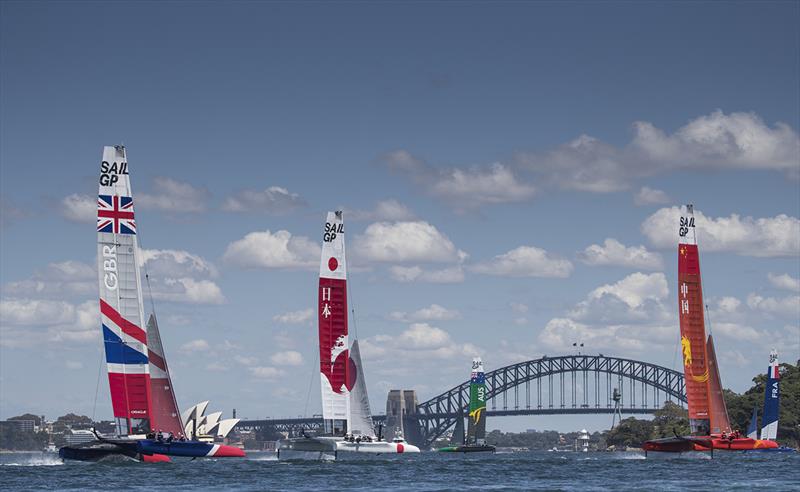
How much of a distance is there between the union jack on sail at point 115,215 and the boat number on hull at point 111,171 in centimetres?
58

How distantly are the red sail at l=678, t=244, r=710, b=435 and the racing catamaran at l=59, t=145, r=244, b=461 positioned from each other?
29.1 meters

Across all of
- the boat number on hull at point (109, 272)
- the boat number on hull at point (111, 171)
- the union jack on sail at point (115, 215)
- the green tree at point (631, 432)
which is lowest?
the green tree at point (631, 432)

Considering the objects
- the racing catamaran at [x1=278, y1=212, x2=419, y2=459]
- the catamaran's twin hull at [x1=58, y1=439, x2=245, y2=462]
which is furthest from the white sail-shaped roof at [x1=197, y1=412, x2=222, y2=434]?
the catamaran's twin hull at [x1=58, y1=439, x2=245, y2=462]

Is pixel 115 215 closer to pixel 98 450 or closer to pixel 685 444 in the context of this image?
pixel 98 450

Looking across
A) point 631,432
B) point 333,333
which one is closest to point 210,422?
point 333,333

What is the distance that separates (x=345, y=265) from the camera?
70.4m

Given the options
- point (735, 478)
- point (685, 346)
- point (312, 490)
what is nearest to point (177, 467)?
point (312, 490)

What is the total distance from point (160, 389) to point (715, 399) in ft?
99.4

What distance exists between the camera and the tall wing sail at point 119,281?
178 feet

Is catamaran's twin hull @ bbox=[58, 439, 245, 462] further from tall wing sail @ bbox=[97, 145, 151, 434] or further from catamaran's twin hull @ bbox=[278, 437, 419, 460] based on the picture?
catamaran's twin hull @ bbox=[278, 437, 419, 460]

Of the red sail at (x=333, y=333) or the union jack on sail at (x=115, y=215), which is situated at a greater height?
the union jack on sail at (x=115, y=215)

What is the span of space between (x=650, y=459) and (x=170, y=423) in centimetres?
2526

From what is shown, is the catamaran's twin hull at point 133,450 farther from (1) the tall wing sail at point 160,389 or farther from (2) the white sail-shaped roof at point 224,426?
(2) the white sail-shaped roof at point 224,426

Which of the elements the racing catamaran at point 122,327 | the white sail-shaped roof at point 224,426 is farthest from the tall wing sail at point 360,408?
the white sail-shaped roof at point 224,426
